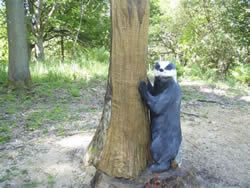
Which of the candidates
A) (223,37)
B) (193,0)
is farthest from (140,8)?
(193,0)

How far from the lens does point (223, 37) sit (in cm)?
938

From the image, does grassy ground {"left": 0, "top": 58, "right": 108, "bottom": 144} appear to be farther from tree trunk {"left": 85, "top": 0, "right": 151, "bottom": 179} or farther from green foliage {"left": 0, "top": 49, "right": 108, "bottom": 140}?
tree trunk {"left": 85, "top": 0, "right": 151, "bottom": 179}

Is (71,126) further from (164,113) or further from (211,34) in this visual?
(211,34)

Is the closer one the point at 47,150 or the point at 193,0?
the point at 47,150

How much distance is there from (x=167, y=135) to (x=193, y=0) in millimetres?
9408

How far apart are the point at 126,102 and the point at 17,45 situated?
4.96 metres

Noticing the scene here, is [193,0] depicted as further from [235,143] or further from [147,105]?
[147,105]

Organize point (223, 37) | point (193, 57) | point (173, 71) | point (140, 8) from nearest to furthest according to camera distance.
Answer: point (140, 8), point (173, 71), point (223, 37), point (193, 57)

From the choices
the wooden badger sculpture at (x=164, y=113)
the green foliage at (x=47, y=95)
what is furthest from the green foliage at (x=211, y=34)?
Answer: the wooden badger sculpture at (x=164, y=113)

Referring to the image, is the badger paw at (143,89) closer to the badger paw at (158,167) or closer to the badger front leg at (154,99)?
the badger front leg at (154,99)

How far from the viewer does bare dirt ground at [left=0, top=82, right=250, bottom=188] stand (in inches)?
103

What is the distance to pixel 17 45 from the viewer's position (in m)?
6.05

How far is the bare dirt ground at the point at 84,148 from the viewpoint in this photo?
261cm

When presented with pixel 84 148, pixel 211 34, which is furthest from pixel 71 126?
pixel 211 34
